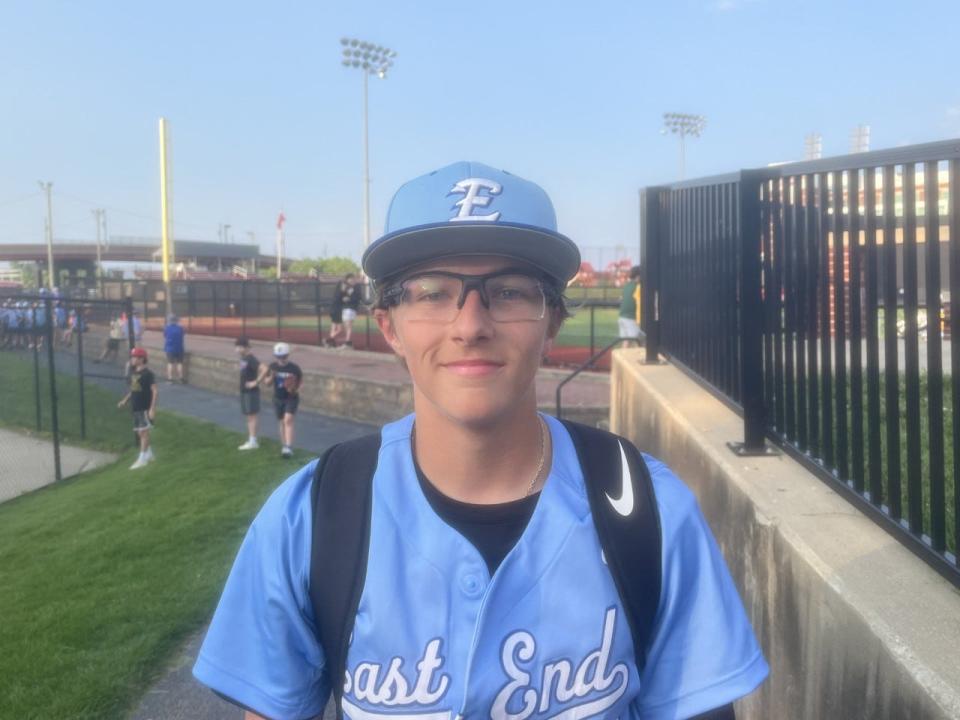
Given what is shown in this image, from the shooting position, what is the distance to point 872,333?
300 centimetres

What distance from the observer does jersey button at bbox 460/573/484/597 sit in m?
1.66

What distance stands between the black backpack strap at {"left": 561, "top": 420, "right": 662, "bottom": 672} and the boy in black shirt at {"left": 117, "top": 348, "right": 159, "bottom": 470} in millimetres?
12170

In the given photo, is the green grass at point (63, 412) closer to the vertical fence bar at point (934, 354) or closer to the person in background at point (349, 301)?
the person in background at point (349, 301)

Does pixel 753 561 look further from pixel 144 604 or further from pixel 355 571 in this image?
pixel 144 604

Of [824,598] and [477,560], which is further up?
[477,560]

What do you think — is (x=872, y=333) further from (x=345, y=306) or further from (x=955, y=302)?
(x=345, y=306)

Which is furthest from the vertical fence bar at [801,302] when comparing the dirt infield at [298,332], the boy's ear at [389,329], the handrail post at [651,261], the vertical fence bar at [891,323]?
the dirt infield at [298,332]

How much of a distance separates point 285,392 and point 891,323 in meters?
10.9

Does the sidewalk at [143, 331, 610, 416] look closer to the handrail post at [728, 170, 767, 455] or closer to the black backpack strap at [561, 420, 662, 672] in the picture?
the handrail post at [728, 170, 767, 455]

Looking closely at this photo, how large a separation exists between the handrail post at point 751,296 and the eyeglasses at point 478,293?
247cm

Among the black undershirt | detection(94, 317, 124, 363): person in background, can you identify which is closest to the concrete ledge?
the black undershirt

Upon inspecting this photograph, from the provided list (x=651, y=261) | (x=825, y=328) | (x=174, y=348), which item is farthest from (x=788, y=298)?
(x=174, y=348)

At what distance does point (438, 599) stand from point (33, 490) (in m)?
12.2

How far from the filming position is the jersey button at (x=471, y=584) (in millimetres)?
1662
